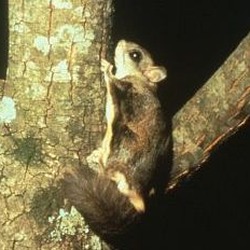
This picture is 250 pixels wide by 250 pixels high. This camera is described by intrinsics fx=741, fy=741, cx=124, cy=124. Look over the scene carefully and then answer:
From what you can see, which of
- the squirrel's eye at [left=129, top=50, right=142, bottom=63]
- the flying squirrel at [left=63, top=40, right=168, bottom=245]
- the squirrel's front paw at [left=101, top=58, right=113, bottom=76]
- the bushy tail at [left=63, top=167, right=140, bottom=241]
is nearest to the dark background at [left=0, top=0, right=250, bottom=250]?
the squirrel's eye at [left=129, top=50, right=142, bottom=63]

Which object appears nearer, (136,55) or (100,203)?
(100,203)

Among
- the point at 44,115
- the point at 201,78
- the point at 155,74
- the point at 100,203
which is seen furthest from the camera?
the point at 201,78

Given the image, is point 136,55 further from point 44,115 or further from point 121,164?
point 44,115

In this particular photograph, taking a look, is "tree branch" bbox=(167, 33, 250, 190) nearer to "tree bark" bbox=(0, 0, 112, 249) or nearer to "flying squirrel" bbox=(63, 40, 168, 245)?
"flying squirrel" bbox=(63, 40, 168, 245)

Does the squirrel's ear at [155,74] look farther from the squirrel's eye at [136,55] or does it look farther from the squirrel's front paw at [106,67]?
the squirrel's front paw at [106,67]

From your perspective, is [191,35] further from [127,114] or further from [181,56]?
[127,114]

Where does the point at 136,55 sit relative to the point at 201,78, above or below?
below

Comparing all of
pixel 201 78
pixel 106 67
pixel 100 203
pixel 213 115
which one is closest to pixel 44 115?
pixel 106 67
